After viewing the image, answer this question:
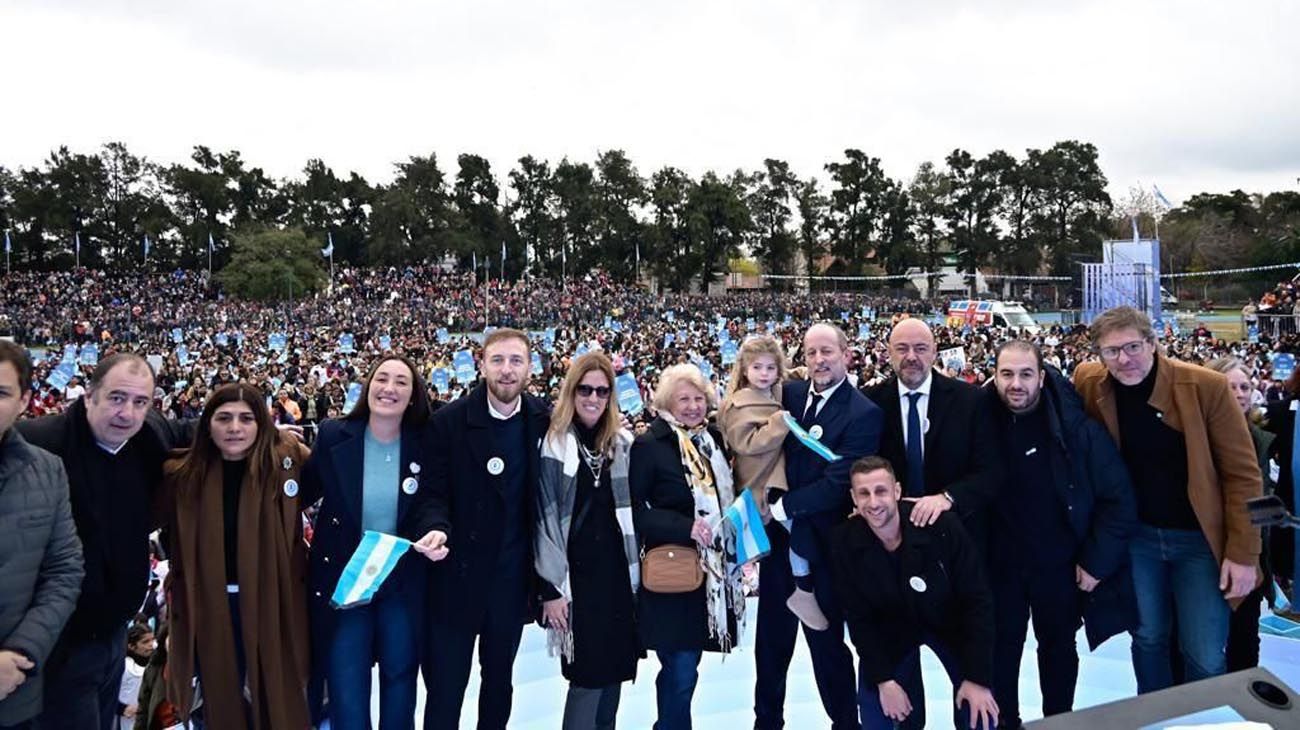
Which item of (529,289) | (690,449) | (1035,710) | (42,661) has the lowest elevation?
(1035,710)

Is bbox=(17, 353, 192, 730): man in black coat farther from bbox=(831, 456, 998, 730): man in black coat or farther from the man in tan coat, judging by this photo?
the man in tan coat

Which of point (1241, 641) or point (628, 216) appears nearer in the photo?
point (1241, 641)

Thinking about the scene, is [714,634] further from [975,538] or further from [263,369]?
[263,369]

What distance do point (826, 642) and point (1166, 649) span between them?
1.22m

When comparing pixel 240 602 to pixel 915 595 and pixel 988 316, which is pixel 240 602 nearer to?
pixel 915 595

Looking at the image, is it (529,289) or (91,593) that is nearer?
(91,593)

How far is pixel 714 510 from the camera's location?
2.89 metres

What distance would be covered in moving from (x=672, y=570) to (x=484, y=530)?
679 millimetres

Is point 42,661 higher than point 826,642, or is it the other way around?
point 42,661

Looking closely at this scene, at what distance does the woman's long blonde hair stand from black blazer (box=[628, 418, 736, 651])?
0.38 feet

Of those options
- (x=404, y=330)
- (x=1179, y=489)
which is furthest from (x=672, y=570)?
(x=404, y=330)

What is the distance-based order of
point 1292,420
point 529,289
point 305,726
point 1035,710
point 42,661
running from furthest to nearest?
point 529,289 < point 1035,710 < point 1292,420 < point 305,726 < point 42,661

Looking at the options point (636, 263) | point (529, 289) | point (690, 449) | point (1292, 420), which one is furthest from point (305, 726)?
point (636, 263)

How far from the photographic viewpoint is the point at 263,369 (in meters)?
16.0
